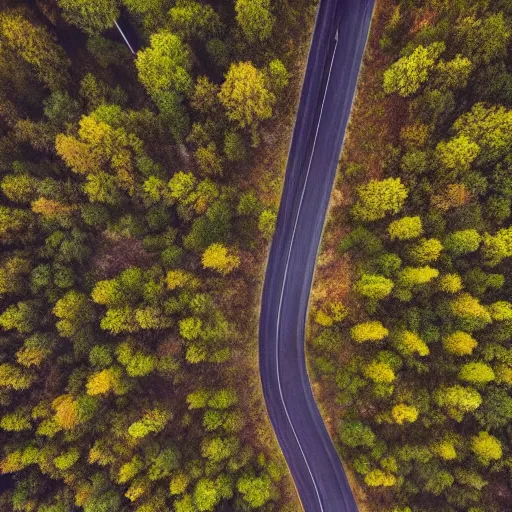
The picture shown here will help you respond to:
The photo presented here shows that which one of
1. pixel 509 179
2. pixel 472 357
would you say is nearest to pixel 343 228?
pixel 509 179

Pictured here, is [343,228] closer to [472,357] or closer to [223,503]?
[472,357]

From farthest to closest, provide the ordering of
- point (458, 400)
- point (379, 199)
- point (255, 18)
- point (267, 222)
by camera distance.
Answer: point (267, 222) → point (379, 199) → point (458, 400) → point (255, 18)

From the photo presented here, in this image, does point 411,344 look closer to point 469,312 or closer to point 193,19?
point 469,312

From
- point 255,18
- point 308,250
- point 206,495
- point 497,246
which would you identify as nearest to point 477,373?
point 497,246

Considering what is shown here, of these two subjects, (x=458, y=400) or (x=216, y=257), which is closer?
(x=458, y=400)

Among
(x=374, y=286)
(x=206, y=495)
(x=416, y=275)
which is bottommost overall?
(x=206, y=495)

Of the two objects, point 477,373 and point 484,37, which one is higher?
point 484,37

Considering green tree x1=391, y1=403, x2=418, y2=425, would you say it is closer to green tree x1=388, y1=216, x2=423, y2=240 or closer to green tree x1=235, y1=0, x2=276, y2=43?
green tree x1=388, y1=216, x2=423, y2=240
